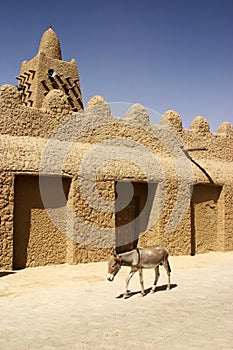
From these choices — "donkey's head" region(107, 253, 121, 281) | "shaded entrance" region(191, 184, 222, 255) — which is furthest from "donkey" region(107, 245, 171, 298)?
"shaded entrance" region(191, 184, 222, 255)

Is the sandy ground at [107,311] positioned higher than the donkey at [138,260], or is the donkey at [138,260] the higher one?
the donkey at [138,260]

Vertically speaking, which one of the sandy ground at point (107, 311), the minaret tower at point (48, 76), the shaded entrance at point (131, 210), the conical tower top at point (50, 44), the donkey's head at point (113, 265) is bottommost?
the sandy ground at point (107, 311)

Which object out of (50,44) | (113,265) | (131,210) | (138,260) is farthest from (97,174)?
(50,44)

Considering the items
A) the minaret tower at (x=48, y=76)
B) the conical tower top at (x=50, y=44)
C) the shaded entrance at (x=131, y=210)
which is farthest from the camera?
the conical tower top at (x=50, y=44)

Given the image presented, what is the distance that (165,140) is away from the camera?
1639 cm

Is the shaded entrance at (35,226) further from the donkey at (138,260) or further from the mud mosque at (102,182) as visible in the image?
the donkey at (138,260)

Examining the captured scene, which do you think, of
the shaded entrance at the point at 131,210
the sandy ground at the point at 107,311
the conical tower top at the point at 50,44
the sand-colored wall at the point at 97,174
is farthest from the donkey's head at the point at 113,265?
the conical tower top at the point at 50,44

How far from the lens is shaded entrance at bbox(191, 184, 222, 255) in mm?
15984

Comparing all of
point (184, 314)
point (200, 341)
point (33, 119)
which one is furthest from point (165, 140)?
point (200, 341)

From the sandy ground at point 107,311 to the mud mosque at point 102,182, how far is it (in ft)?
3.63

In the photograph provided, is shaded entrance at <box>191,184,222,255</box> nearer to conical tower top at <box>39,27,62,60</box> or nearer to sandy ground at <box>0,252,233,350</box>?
sandy ground at <box>0,252,233,350</box>

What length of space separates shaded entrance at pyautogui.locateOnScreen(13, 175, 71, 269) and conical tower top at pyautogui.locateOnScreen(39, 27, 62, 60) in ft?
36.5

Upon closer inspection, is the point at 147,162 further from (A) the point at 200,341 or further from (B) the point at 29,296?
(A) the point at 200,341

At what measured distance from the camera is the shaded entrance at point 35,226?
1190cm
